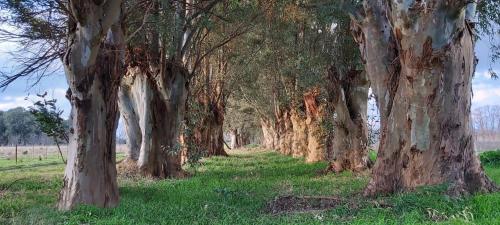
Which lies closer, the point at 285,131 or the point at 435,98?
the point at 435,98

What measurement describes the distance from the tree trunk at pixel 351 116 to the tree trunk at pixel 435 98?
8.43 meters

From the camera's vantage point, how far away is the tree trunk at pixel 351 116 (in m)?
19.1

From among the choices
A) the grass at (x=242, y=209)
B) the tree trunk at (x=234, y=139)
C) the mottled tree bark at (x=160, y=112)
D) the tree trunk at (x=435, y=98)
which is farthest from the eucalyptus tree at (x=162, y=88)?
the tree trunk at (x=234, y=139)

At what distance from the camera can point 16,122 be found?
7681 centimetres

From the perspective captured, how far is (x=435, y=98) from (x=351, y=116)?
9.50 meters

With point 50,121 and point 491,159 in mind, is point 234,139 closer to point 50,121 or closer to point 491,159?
point 491,159

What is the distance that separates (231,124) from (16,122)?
36822 mm

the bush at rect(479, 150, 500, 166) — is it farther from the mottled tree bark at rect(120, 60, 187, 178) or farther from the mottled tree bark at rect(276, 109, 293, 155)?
the mottled tree bark at rect(276, 109, 293, 155)

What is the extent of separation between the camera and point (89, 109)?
10.2 metres

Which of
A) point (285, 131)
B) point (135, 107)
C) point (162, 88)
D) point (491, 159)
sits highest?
point (162, 88)

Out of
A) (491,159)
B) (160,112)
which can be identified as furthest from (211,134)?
(491,159)

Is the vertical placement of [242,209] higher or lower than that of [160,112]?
lower

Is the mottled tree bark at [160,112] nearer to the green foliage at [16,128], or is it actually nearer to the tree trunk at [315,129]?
the tree trunk at [315,129]

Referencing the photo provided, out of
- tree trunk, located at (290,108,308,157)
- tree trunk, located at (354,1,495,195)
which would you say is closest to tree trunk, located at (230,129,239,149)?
tree trunk, located at (290,108,308,157)
